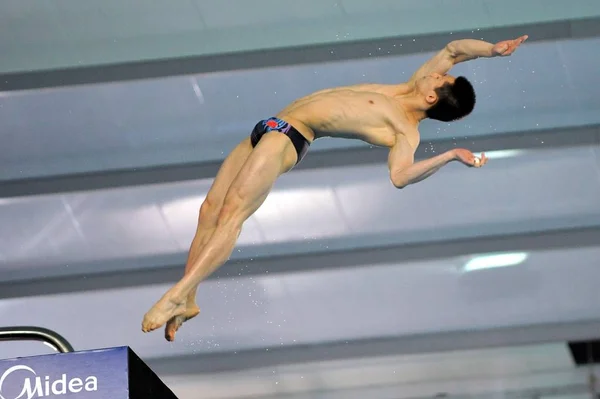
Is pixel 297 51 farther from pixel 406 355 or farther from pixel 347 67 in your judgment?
pixel 406 355

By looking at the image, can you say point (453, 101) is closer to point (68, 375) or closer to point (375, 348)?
point (68, 375)

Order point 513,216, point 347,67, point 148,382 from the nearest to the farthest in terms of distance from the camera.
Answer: point 148,382, point 347,67, point 513,216

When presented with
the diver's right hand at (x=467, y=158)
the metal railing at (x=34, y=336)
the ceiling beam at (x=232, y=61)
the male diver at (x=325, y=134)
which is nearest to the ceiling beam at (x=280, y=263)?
the ceiling beam at (x=232, y=61)

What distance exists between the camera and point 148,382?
4.05 meters

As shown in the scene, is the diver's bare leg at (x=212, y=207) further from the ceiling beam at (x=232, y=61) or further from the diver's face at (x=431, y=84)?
the ceiling beam at (x=232, y=61)

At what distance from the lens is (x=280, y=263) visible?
10.8m

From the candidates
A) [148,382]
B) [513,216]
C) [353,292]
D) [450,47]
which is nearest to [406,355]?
[353,292]

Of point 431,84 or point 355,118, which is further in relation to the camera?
point 431,84

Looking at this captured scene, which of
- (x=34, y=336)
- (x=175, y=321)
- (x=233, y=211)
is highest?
(x=233, y=211)

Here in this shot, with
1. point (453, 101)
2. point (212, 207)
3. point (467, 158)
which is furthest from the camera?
point (453, 101)

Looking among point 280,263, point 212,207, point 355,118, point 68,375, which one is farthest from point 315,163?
point 68,375

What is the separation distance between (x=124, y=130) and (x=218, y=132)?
Result: 82cm

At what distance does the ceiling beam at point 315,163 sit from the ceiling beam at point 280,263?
33.8 inches

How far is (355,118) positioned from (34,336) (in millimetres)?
Answer: 1936
